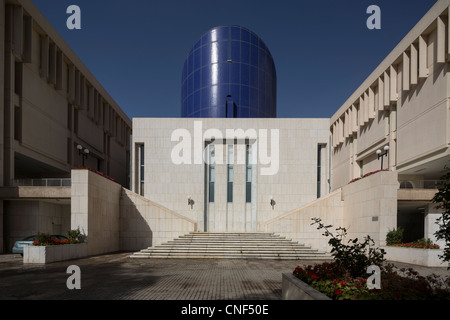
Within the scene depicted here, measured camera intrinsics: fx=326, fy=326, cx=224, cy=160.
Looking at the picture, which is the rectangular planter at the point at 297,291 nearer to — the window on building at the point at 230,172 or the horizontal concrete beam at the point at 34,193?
the horizontal concrete beam at the point at 34,193

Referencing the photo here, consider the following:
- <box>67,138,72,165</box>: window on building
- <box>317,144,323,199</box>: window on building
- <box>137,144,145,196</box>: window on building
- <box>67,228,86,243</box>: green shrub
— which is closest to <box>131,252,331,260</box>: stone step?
<box>67,228,86,243</box>: green shrub

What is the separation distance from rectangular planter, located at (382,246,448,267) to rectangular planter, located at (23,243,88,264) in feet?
54.2

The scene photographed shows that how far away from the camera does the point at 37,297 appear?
27.3 ft

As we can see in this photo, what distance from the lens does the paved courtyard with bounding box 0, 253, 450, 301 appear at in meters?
8.58

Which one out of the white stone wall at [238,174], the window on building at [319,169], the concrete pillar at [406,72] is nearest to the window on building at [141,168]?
the white stone wall at [238,174]

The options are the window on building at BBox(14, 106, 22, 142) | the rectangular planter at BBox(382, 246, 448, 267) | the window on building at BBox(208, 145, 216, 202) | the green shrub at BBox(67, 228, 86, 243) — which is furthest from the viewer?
the window on building at BBox(208, 145, 216, 202)

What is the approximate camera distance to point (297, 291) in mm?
6656

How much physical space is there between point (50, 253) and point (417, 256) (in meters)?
17.2

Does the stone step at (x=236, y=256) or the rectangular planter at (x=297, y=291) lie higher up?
the rectangular planter at (x=297, y=291)

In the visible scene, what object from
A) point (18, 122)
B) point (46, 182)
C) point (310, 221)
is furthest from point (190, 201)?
point (18, 122)

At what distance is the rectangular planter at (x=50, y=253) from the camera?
49.1 ft

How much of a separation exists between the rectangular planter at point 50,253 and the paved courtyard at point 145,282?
50cm

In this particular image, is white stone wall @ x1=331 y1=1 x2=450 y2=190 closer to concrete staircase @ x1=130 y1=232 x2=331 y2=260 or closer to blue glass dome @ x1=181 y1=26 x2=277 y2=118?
concrete staircase @ x1=130 y1=232 x2=331 y2=260
